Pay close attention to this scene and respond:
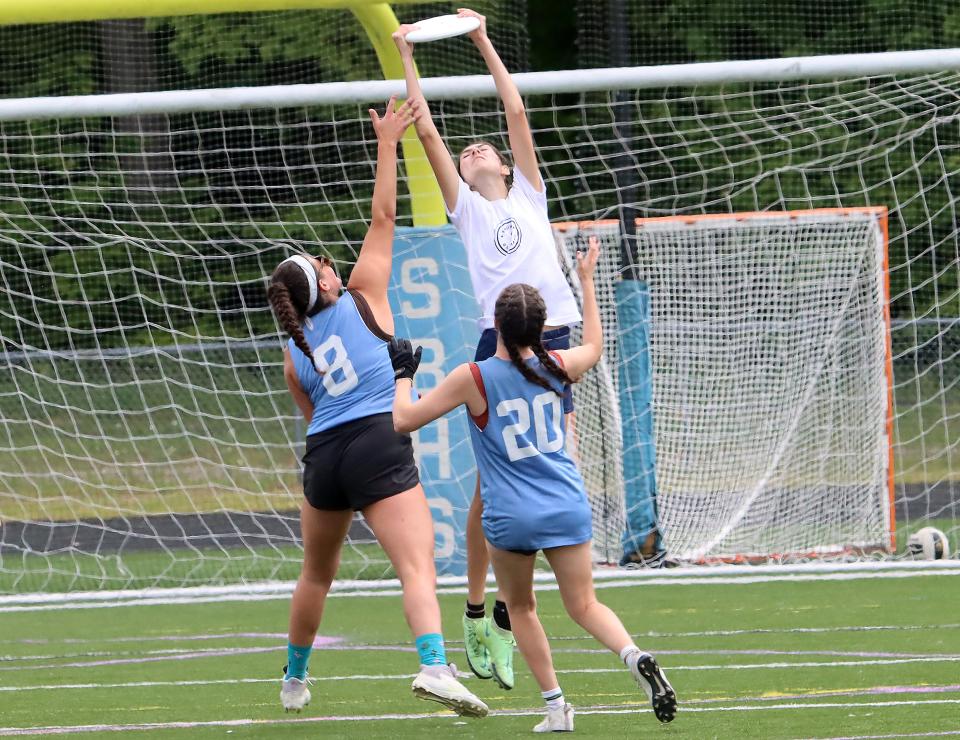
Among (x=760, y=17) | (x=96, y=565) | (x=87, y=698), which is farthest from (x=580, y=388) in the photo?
(x=760, y=17)

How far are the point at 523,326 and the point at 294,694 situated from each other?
1.86 m

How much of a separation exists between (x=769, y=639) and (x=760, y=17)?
1441 cm

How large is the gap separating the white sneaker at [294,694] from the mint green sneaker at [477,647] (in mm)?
755

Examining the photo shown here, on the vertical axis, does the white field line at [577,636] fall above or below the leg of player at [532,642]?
below

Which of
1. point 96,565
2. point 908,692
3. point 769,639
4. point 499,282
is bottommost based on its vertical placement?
point 96,565

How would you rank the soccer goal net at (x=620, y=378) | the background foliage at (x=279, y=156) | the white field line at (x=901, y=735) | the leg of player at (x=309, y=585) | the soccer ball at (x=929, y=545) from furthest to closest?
the background foliage at (x=279, y=156) < the soccer goal net at (x=620, y=378) < the soccer ball at (x=929, y=545) < the leg of player at (x=309, y=585) < the white field line at (x=901, y=735)

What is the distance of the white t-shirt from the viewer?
660 centimetres

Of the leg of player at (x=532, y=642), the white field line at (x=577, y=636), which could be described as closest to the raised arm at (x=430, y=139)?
the leg of player at (x=532, y=642)

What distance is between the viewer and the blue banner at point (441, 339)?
10.2 metres

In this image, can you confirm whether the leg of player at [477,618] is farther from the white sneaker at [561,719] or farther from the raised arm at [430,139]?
the raised arm at [430,139]

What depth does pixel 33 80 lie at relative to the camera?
20.8 metres

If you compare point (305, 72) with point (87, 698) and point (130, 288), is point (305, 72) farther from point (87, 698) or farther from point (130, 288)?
point (87, 698)

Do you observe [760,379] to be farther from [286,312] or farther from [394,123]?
[286,312]

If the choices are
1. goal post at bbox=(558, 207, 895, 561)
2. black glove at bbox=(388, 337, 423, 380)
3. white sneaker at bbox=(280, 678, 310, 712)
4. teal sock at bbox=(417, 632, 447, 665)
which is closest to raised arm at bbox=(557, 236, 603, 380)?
black glove at bbox=(388, 337, 423, 380)
